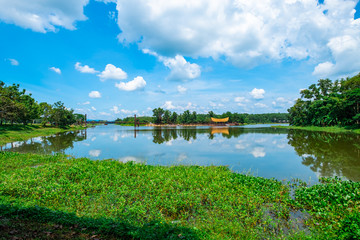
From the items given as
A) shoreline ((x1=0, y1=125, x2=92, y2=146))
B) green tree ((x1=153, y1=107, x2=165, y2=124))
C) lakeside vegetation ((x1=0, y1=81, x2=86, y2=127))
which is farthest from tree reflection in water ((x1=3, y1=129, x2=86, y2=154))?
green tree ((x1=153, y1=107, x2=165, y2=124))

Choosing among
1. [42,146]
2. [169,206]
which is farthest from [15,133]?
[169,206]

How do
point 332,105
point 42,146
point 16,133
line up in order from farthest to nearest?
point 332,105, point 16,133, point 42,146

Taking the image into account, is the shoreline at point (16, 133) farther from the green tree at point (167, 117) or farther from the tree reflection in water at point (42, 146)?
the green tree at point (167, 117)

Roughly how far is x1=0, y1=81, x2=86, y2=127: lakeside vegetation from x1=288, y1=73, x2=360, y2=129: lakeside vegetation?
5905 cm

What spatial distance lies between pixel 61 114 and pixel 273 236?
58312 millimetres

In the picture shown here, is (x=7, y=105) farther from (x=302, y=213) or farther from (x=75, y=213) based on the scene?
(x=302, y=213)

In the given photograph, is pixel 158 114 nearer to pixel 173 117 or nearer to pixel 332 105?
pixel 173 117

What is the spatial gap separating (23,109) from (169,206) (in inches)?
1452

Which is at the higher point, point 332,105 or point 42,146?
point 332,105

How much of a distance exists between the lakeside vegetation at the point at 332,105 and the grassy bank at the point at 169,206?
125ft

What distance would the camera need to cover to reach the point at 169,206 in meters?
5.23

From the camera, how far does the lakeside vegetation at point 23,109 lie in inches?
1075

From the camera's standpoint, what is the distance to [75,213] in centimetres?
474

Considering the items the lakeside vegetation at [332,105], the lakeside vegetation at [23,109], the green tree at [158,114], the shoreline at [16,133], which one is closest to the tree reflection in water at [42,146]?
the shoreline at [16,133]
